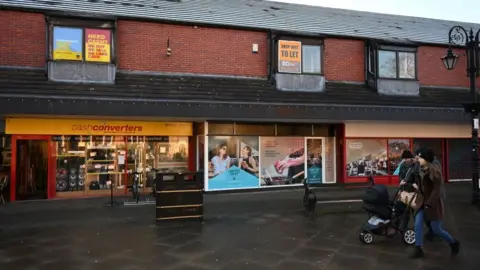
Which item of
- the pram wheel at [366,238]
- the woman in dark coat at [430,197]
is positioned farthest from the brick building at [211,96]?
the woman in dark coat at [430,197]

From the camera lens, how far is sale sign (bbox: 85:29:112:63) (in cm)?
1193

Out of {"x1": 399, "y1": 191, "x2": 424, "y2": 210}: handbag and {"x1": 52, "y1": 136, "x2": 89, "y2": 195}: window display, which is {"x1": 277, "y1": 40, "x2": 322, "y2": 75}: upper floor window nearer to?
{"x1": 52, "y1": 136, "x2": 89, "y2": 195}: window display

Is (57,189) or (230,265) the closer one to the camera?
(230,265)

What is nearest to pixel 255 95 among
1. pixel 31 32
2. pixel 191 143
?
pixel 191 143

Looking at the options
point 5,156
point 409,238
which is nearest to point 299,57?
point 409,238

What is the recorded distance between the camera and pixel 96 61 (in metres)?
11.9

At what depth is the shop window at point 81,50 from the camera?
456 inches

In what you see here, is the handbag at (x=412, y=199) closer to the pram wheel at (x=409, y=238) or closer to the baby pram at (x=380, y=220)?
the baby pram at (x=380, y=220)

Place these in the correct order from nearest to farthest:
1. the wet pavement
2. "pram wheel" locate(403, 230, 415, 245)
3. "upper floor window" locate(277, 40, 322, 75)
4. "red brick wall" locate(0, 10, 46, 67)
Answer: the wet pavement
"pram wheel" locate(403, 230, 415, 245)
"red brick wall" locate(0, 10, 46, 67)
"upper floor window" locate(277, 40, 322, 75)

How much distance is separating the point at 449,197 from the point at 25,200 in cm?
1350

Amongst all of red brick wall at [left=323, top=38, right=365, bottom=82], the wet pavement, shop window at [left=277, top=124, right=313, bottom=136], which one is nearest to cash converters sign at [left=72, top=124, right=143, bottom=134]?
the wet pavement

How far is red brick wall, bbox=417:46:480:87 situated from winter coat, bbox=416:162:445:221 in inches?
444

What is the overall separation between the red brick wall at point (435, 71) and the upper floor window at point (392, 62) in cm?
Answer: 64

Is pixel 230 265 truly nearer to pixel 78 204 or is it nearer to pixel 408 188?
pixel 408 188
